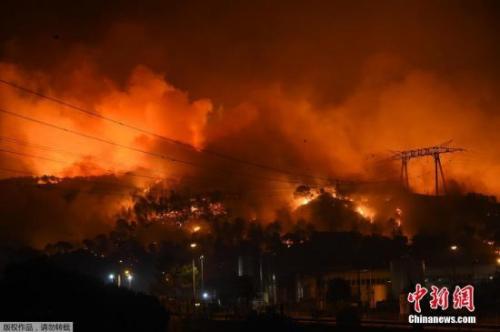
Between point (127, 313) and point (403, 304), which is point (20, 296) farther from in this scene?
point (403, 304)

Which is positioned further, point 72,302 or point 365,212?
point 365,212

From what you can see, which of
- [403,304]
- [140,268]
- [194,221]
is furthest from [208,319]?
[194,221]

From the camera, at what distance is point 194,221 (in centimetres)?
14862

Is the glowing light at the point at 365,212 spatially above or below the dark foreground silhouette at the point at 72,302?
above

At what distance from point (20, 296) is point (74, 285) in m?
2.91

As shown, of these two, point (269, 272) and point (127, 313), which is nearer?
point (127, 313)

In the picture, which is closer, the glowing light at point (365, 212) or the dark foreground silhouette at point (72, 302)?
the dark foreground silhouette at point (72, 302)

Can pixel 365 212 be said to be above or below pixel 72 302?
above

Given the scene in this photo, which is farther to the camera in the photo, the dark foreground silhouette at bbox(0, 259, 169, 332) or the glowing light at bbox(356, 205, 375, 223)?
the glowing light at bbox(356, 205, 375, 223)

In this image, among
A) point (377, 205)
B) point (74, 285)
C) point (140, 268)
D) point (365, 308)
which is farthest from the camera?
point (377, 205)

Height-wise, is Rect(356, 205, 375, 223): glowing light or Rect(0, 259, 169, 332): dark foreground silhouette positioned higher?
Rect(356, 205, 375, 223): glowing light

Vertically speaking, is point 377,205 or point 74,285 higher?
point 377,205

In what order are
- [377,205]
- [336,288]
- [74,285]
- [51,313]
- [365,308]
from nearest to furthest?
[51,313] < [74,285] < [365,308] < [336,288] < [377,205]

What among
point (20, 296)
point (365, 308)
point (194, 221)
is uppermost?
point (194, 221)
